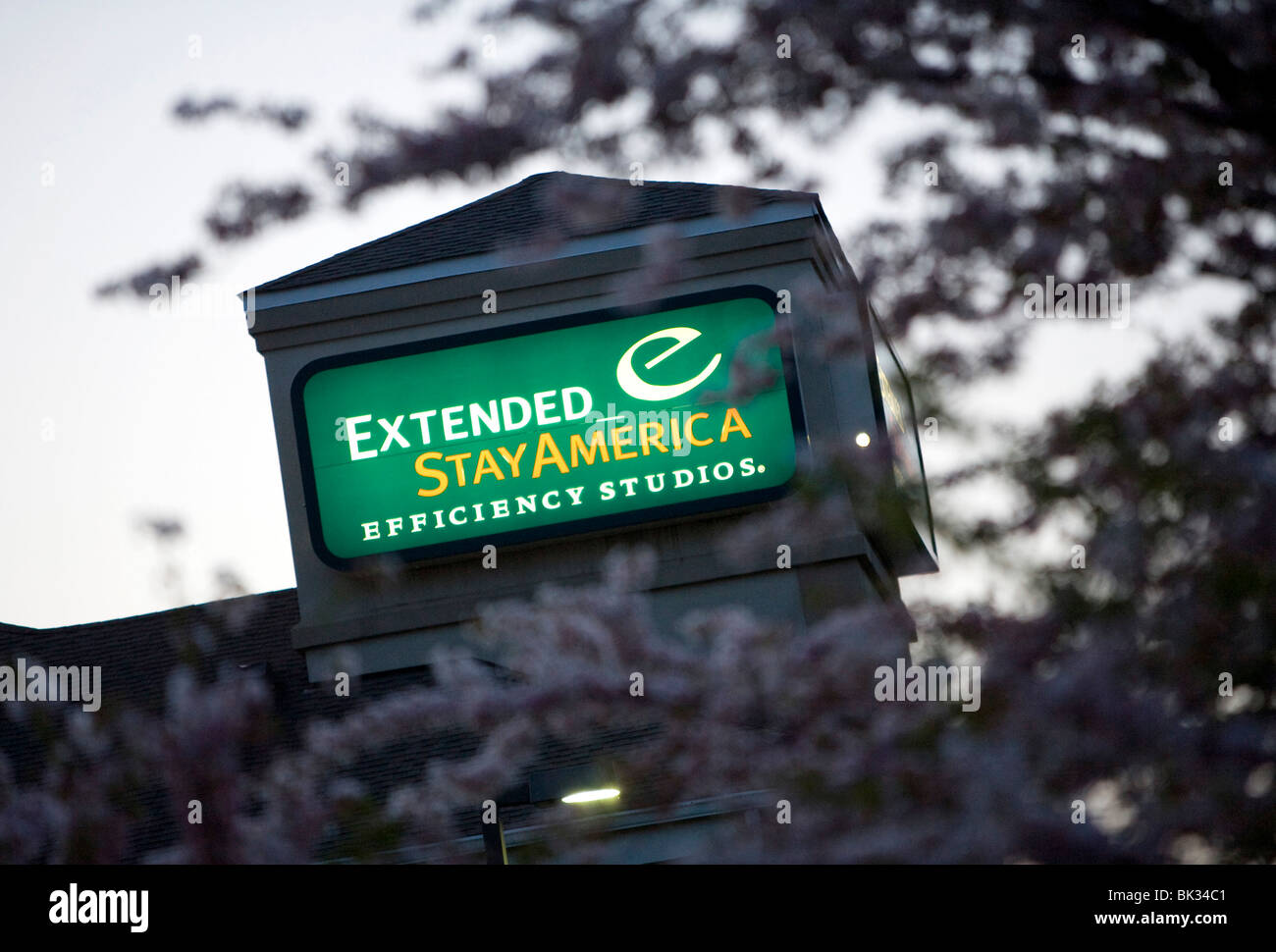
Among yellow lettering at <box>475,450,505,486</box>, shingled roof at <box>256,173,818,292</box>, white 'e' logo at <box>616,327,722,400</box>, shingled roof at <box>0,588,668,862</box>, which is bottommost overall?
shingled roof at <box>0,588,668,862</box>

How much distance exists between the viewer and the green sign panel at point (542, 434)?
13.9 m

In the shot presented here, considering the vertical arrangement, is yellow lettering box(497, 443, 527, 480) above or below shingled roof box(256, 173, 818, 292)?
below

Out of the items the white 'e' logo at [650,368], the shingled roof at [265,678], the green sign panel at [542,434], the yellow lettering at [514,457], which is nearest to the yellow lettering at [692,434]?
the green sign panel at [542,434]

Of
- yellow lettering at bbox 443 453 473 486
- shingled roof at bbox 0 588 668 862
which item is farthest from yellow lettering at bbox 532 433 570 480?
shingled roof at bbox 0 588 668 862

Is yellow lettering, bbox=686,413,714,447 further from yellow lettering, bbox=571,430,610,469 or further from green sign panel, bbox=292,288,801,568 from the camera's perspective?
yellow lettering, bbox=571,430,610,469

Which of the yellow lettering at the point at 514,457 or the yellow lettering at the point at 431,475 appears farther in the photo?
the yellow lettering at the point at 431,475

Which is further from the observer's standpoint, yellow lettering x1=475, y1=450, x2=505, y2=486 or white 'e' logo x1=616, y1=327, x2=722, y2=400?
yellow lettering x1=475, y1=450, x2=505, y2=486

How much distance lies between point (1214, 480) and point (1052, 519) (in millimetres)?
420

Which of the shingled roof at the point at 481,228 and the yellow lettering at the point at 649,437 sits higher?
the shingled roof at the point at 481,228

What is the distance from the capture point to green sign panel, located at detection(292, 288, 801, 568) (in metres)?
13.9

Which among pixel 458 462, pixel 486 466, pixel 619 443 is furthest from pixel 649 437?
pixel 458 462

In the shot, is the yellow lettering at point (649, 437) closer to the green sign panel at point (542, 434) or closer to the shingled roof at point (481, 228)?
the green sign panel at point (542, 434)
